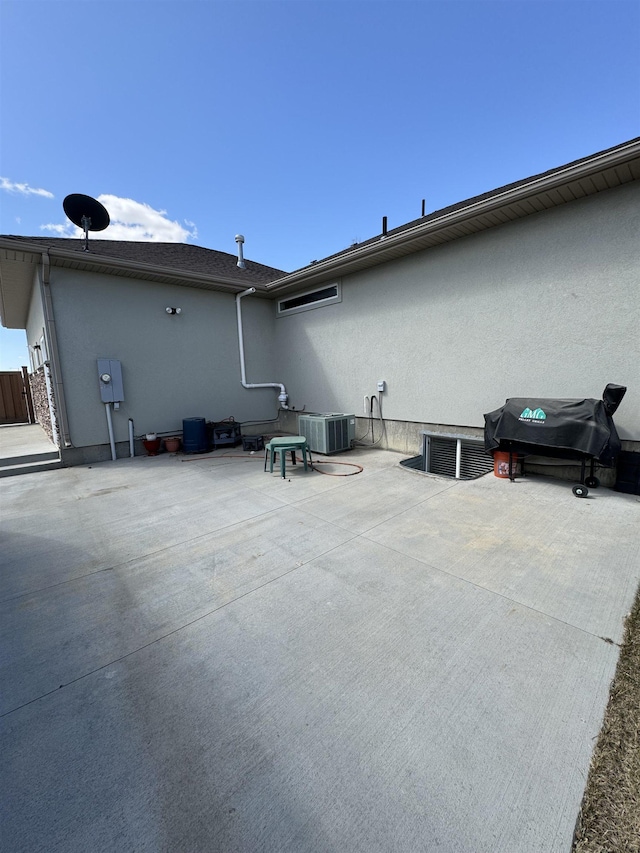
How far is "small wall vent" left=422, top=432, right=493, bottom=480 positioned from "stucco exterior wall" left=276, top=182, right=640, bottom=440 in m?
0.30

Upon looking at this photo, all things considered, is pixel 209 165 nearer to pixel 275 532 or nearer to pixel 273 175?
pixel 273 175

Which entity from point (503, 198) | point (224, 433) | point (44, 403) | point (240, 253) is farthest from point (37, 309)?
point (503, 198)

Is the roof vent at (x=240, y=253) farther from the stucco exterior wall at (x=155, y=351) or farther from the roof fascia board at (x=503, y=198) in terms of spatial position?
the roof fascia board at (x=503, y=198)

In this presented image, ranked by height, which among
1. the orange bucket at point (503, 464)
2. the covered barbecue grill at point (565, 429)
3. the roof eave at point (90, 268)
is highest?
the roof eave at point (90, 268)

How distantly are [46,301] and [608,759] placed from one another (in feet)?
24.7

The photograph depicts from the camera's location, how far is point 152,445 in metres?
6.53

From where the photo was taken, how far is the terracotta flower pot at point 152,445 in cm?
650

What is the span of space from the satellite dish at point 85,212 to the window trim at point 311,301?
3.66 meters

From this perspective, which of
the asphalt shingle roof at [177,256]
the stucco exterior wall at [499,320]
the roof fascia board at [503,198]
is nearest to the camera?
the roof fascia board at [503,198]

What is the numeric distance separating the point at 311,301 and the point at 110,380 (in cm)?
423

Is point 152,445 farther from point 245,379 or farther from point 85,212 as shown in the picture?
point 85,212

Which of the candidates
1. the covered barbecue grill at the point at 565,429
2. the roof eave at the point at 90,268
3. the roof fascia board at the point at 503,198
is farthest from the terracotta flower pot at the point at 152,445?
the covered barbecue grill at the point at 565,429

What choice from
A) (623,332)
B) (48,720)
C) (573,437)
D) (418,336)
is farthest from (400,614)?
(418,336)

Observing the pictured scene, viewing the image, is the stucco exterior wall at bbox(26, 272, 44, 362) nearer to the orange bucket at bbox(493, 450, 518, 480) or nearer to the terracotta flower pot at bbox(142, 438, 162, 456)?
the terracotta flower pot at bbox(142, 438, 162, 456)
